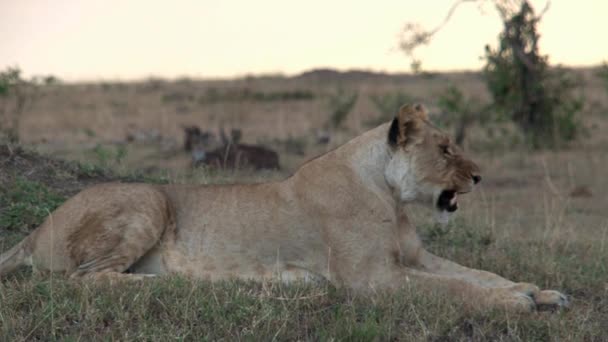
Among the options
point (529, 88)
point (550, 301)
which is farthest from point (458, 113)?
point (550, 301)

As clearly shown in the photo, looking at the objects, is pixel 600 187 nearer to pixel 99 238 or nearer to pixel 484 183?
pixel 484 183

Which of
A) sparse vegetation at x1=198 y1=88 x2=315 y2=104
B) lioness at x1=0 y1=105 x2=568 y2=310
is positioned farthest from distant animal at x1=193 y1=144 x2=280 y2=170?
sparse vegetation at x1=198 y1=88 x2=315 y2=104

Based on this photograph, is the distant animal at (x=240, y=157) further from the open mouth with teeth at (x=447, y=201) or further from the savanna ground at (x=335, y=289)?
the open mouth with teeth at (x=447, y=201)

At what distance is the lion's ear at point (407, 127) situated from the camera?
19.1 feet

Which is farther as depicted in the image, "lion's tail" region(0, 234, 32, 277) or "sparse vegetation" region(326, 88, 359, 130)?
Result: "sparse vegetation" region(326, 88, 359, 130)

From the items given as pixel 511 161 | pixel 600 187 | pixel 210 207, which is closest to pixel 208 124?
pixel 511 161

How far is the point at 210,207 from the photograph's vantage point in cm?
608

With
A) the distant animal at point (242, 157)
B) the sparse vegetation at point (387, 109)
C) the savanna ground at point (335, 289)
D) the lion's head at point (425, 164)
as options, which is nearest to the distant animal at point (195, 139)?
the savanna ground at point (335, 289)

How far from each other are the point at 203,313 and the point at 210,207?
1.13m

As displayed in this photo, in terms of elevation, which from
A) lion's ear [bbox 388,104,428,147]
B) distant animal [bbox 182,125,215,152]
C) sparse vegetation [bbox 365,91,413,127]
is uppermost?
lion's ear [bbox 388,104,428,147]

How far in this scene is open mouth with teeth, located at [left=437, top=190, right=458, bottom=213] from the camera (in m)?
5.88

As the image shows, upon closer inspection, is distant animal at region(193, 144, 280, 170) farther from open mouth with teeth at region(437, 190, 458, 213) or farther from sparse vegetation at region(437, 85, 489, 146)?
open mouth with teeth at region(437, 190, 458, 213)

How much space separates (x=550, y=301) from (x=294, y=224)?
140cm

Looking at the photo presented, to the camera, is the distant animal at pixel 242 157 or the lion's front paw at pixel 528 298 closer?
the lion's front paw at pixel 528 298
